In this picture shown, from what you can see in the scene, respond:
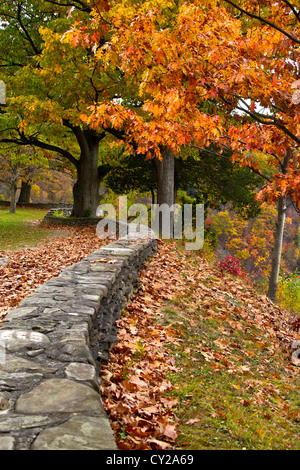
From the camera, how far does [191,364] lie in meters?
4.80

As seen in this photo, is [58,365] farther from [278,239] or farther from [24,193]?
[24,193]

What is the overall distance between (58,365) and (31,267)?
5503 millimetres

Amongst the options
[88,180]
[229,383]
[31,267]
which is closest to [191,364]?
[229,383]

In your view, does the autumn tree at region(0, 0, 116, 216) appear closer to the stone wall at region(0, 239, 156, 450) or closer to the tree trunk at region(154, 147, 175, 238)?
the tree trunk at region(154, 147, 175, 238)

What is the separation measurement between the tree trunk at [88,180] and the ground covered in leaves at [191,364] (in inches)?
317

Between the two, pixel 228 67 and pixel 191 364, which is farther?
pixel 191 364

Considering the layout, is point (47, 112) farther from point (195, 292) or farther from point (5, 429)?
point (5, 429)

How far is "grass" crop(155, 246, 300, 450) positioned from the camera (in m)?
3.44

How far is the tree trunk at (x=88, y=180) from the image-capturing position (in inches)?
671

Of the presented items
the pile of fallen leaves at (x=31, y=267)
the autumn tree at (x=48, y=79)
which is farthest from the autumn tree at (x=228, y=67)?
the autumn tree at (x=48, y=79)

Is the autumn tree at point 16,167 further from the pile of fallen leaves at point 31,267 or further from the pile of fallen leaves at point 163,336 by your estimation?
the pile of fallen leaves at point 163,336

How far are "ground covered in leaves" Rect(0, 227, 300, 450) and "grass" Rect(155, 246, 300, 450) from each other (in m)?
0.01

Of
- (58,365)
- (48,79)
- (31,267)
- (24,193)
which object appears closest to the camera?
(58,365)
